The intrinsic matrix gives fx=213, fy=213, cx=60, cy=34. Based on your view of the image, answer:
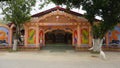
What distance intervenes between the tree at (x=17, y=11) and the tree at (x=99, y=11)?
157 inches

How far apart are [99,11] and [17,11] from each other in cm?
788

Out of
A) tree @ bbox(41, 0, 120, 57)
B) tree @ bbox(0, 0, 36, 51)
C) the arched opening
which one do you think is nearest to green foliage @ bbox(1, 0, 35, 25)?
tree @ bbox(0, 0, 36, 51)

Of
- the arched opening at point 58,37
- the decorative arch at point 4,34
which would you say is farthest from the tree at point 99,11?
the arched opening at point 58,37

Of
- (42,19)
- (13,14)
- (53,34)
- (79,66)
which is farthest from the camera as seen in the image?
(53,34)

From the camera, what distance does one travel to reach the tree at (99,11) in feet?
56.5

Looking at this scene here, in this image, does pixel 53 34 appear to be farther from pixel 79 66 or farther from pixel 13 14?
pixel 79 66

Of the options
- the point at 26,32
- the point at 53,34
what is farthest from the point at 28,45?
the point at 53,34

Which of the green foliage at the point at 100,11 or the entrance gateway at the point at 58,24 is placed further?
the entrance gateway at the point at 58,24

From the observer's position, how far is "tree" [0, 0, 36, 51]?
20.8 m

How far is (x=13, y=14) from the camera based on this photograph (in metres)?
21.0

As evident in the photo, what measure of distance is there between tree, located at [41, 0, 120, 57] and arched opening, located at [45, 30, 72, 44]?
983 centimetres

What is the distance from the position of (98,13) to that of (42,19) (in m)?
6.52

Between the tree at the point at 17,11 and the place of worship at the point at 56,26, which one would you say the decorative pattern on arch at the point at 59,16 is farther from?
the tree at the point at 17,11

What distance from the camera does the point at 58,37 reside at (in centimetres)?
2928
